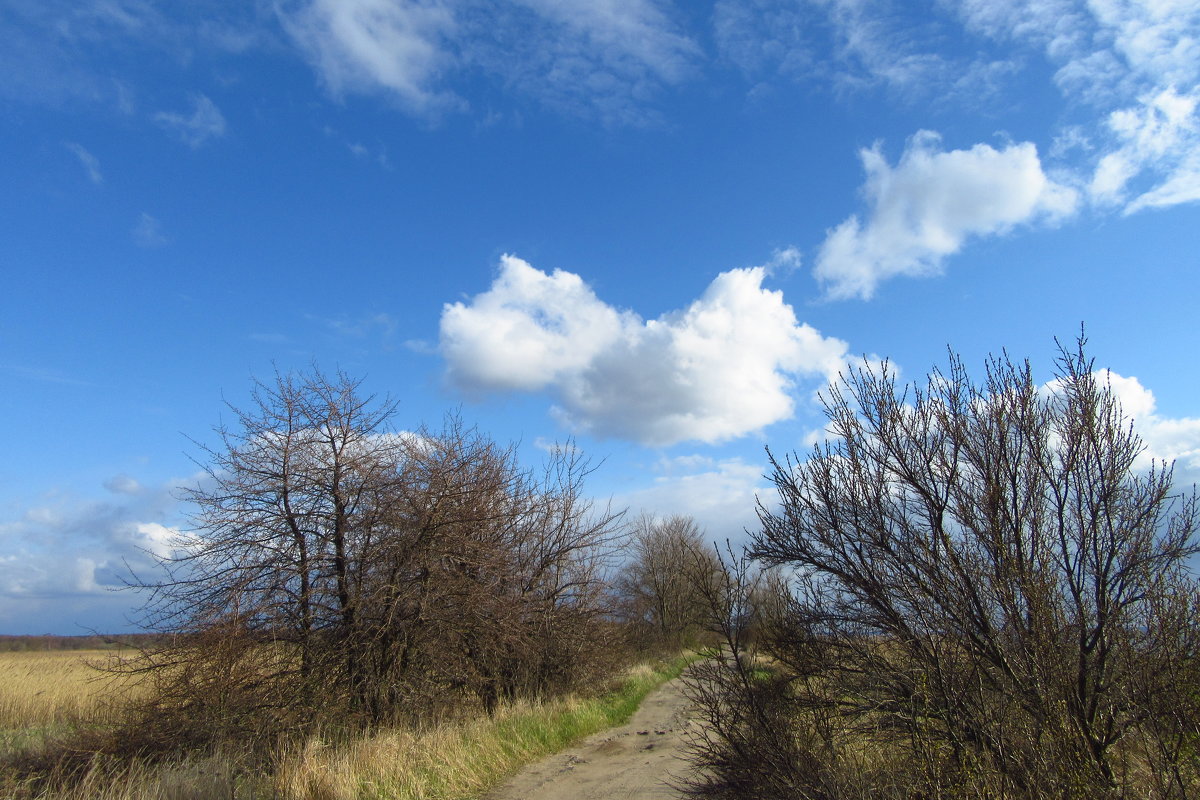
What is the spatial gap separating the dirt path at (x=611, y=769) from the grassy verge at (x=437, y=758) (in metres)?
0.35

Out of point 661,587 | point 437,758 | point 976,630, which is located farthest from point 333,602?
point 661,587

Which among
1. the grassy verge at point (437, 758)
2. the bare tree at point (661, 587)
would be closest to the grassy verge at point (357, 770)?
the grassy verge at point (437, 758)

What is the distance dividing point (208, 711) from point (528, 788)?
16.9ft

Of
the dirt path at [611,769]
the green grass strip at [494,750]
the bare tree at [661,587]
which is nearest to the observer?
the green grass strip at [494,750]

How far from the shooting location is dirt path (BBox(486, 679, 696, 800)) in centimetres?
912

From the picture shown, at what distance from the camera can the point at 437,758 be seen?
10.1 meters

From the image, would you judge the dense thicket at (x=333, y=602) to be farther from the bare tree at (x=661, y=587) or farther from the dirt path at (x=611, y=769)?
the bare tree at (x=661, y=587)

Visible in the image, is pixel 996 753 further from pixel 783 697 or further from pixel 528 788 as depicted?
pixel 528 788

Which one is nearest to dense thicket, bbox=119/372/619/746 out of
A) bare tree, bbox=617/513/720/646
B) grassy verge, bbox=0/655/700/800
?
grassy verge, bbox=0/655/700/800

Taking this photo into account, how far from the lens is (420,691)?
1273 centimetres

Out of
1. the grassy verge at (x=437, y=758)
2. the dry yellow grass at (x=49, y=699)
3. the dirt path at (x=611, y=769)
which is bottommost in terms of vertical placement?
the dirt path at (x=611, y=769)

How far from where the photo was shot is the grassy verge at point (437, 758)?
8164 mm

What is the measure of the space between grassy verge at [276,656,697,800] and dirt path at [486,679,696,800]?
0.35 metres

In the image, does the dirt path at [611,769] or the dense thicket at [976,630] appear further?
the dirt path at [611,769]
